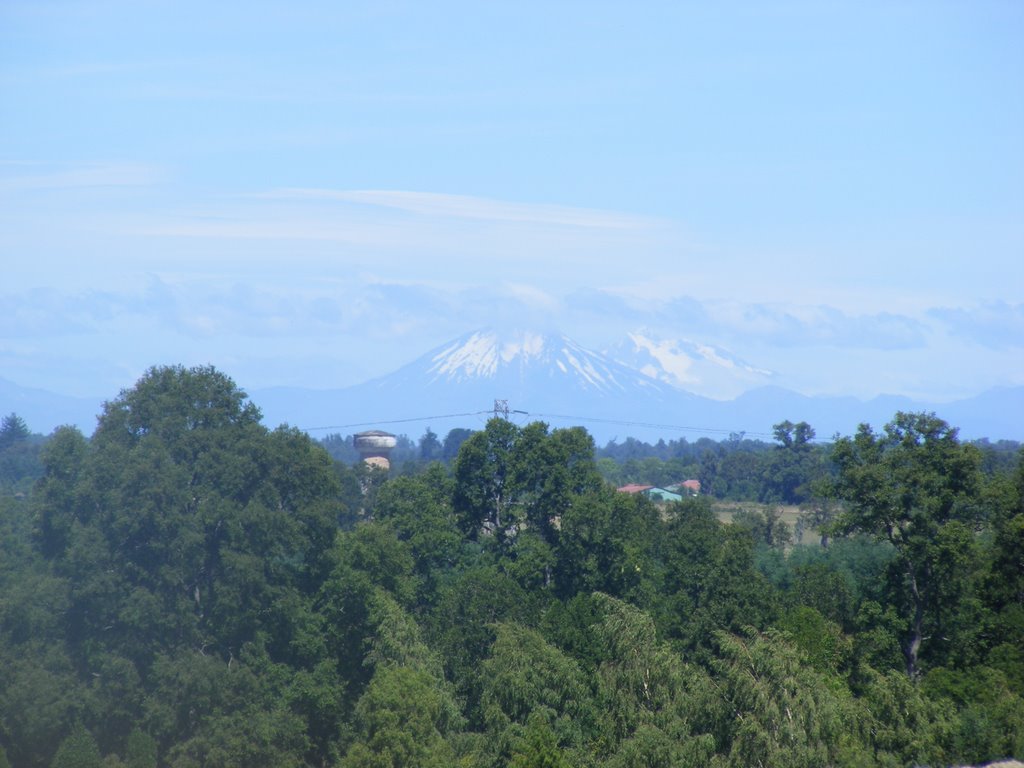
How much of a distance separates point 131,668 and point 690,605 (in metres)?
19.4

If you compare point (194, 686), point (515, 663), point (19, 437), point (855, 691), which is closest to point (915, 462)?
point (855, 691)

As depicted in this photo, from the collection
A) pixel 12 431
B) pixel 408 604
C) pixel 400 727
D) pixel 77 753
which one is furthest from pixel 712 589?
pixel 12 431

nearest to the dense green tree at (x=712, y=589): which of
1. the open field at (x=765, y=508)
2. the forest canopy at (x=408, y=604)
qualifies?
the forest canopy at (x=408, y=604)

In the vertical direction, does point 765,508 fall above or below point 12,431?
below

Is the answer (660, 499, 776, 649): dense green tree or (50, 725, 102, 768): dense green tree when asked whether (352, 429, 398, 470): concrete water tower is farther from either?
(50, 725, 102, 768): dense green tree

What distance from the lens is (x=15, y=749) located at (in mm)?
41688

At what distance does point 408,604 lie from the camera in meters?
49.2

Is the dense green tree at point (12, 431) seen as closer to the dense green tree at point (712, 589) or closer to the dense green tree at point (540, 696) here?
the dense green tree at point (712, 589)

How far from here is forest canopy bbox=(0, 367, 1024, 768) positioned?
1452 inches

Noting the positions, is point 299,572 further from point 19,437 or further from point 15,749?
point 19,437

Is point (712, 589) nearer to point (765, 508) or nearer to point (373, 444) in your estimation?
point (765, 508)

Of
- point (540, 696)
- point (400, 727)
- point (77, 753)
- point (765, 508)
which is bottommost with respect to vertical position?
point (77, 753)

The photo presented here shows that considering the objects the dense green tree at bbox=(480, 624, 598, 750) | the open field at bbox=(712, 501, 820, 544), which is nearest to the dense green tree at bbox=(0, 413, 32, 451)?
the open field at bbox=(712, 501, 820, 544)

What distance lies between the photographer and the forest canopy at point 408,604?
36875mm
